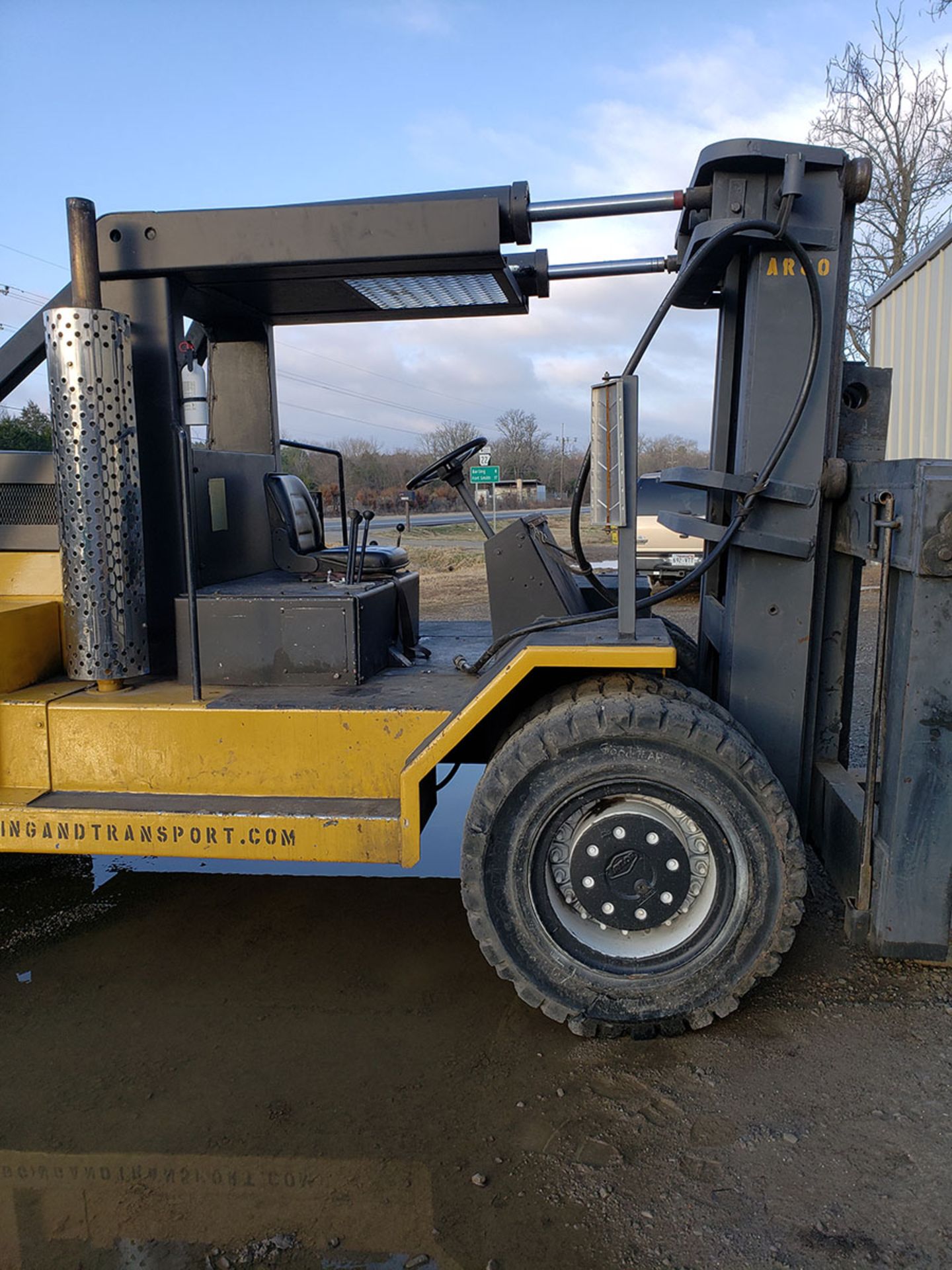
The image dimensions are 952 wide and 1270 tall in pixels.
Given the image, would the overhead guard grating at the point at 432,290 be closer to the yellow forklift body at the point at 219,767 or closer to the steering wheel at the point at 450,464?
the steering wheel at the point at 450,464

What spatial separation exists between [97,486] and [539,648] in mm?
1768

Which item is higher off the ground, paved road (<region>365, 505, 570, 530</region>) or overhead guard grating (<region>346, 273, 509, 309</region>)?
overhead guard grating (<region>346, 273, 509, 309</region>)

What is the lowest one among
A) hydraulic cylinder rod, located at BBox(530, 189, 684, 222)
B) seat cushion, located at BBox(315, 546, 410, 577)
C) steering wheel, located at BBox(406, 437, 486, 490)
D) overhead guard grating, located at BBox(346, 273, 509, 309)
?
seat cushion, located at BBox(315, 546, 410, 577)

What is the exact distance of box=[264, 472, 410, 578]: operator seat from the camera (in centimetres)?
454

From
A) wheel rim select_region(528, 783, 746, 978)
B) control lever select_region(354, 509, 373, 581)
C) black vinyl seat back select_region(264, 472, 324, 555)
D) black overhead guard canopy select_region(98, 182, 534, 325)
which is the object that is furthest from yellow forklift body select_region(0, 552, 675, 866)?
black overhead guard canopy select_region(98, 182, 534, 325)

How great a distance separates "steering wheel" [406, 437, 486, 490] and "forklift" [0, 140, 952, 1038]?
2 cm

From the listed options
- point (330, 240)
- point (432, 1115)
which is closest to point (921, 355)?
point (330, 240)

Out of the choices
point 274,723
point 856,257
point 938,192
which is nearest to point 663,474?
point 274,723

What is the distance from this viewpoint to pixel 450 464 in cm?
415

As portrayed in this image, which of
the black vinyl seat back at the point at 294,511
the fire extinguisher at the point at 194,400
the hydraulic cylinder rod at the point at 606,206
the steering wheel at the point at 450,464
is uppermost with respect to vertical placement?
the hydraulic cylinder rod at the point at 606,206

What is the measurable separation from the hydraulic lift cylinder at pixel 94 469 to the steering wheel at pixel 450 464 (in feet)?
3.93

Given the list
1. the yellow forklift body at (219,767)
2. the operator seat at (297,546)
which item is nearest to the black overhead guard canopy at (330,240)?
the operator seat at (297,546)

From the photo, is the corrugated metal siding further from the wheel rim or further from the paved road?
the paved road

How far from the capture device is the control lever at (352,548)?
12.6 feet
